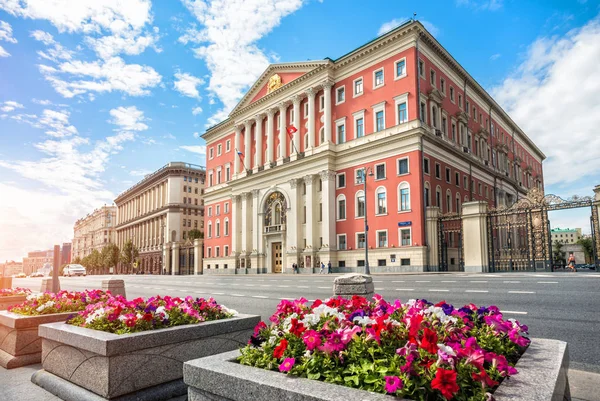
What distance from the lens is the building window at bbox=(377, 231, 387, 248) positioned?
1448 inches

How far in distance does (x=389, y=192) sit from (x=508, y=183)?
30347 millimetres

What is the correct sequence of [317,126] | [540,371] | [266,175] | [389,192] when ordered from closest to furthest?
[540,371] → [389,192] → [317,126] → [266,175]

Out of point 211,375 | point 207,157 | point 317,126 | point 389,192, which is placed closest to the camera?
point 211,375

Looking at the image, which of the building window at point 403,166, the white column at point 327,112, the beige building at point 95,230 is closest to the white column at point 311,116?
the white column at point 327,112

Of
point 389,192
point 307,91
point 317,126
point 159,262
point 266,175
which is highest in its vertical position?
point 307,91

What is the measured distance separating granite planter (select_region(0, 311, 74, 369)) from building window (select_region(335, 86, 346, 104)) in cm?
3869

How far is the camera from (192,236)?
86188 millimetres

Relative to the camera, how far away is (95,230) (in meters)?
148

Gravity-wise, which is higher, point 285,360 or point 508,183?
point 508,183

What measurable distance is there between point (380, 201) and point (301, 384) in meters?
35.8

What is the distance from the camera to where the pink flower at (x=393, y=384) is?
252cm

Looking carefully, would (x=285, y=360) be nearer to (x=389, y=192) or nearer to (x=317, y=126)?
(x=389, y=192)

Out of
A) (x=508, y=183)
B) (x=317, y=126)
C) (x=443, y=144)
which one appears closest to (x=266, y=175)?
(x=317, y=126)

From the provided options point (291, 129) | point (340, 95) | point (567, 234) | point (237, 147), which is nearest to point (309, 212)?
point (291, 129)
